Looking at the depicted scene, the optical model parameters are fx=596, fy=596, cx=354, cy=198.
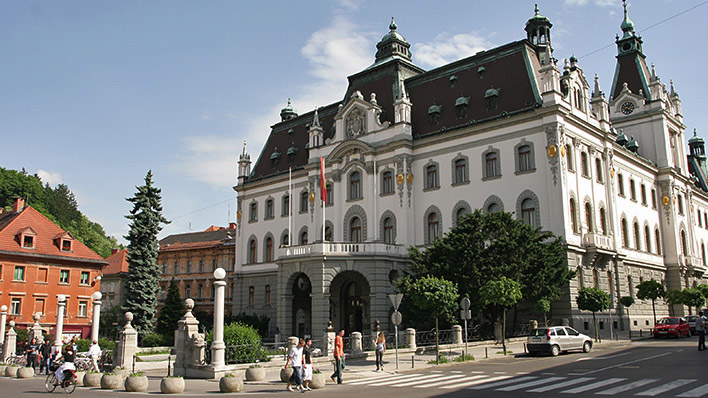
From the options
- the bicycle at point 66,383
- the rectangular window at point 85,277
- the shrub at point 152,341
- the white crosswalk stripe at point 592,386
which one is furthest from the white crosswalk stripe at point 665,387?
the rectangular window at point 85,277

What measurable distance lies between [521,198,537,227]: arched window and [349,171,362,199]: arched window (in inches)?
558

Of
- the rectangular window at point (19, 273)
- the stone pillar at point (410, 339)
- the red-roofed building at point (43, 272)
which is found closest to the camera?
the stone pillar at point (410, 339)

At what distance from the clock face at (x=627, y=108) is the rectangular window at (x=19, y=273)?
187 feet

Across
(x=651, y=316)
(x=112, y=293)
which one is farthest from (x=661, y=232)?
(x=112, y=293)

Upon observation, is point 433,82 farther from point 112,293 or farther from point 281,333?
point 112,293

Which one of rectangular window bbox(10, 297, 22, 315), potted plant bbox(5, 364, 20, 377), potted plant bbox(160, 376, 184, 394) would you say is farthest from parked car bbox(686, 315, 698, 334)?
rectangular window bbox(10, 297, 22, 315)

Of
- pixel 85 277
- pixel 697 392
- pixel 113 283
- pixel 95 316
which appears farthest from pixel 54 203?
pixel 697 392

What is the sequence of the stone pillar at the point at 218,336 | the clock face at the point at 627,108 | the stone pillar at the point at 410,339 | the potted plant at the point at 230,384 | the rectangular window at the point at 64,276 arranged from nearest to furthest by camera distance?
1. the potted plant at the point at 230,384
2. the stone pillar at the point at 218,336
3. the stone pillar at the point at 410,339
4. the rectangular window at the point at 64,276
5. the clock face at the point at 627,108

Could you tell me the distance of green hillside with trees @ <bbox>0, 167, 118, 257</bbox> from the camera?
81875 mm

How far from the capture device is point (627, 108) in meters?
59.3

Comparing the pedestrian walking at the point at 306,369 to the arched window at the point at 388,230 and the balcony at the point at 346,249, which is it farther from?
the arched window at the point at 388,230

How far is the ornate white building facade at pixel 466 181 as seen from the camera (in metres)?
40.3

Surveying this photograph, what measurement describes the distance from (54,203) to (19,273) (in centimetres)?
5135

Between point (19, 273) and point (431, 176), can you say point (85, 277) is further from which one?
point (431, 176)
